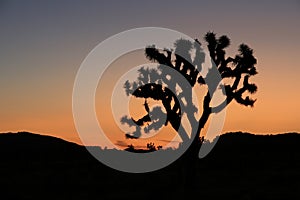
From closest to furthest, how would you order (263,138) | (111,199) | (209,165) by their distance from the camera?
(111,199)
(209,165)
(263,138)

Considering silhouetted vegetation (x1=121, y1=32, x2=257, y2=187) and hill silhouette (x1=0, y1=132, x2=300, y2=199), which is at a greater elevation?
silhouetted vegetation (x1=121, y1=32, x2=257, y2=187)

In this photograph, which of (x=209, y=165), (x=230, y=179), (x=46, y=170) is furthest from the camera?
(x=209, y=165)

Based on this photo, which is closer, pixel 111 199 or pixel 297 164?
pixel 111 199

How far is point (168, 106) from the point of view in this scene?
76.9ft

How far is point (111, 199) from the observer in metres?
21.5

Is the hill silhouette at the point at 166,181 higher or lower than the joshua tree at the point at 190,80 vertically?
lower

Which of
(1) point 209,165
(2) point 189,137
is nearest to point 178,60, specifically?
(2) point 189,137

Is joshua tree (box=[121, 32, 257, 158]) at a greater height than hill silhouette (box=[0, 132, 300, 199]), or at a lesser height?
greater

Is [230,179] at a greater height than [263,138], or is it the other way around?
[263,138]

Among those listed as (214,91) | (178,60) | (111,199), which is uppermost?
(178,60)

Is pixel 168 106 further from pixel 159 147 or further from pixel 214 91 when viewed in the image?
pixel 159 147

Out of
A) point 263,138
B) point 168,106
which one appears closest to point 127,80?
point 168,106

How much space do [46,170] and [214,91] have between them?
14.4m

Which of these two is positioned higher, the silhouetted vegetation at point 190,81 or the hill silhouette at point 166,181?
the silhouetted vegetation at point 190,81
